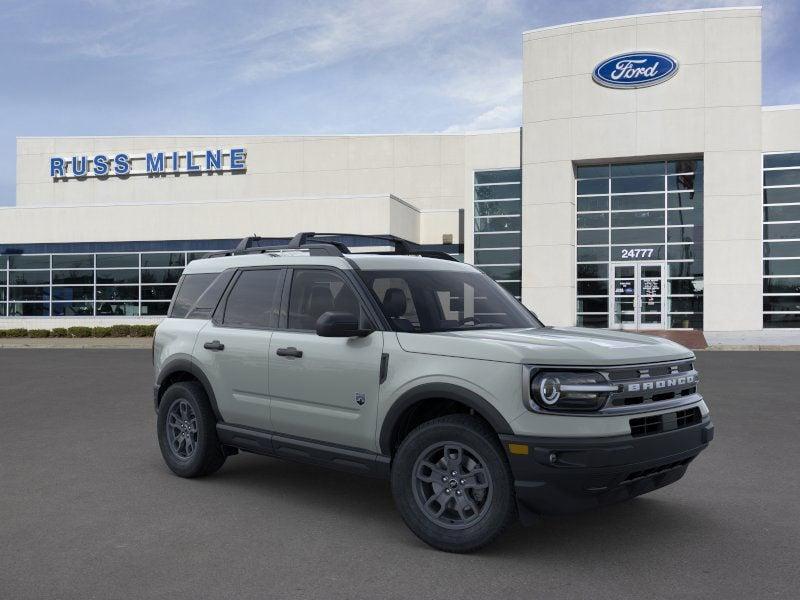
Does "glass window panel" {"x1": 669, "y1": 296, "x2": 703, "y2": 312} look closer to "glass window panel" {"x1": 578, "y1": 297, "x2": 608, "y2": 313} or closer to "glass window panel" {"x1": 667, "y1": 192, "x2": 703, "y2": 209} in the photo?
"glass window panel" {"x1": 578, "y1": 297, "x2": 608, "y2": 313}

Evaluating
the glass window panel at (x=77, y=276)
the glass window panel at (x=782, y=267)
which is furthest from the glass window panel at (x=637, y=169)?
the glass window panel at (x=77, y=276)

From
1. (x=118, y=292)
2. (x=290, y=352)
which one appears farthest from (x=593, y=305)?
(x=290, y=352)

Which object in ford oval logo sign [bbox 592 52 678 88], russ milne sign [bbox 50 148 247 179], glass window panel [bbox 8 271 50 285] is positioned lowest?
glass window panel [bbox 8 271 50 285]

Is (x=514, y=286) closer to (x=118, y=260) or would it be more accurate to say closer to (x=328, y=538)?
(x=118, y=260)

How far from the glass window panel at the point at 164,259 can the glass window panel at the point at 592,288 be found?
18.0 meters

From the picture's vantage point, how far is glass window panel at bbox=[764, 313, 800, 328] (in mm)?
30938

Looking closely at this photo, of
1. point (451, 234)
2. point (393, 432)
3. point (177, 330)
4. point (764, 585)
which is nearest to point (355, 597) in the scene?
point (393, 432)

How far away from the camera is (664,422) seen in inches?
196

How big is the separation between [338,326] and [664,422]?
2.19m

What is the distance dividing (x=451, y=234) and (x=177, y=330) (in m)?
31.7

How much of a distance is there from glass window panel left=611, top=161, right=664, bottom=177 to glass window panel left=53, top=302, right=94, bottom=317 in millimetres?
25063

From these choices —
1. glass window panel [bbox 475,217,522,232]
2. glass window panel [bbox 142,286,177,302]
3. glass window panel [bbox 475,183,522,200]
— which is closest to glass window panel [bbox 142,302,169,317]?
glass window panel [bbox 142,286,177,302]

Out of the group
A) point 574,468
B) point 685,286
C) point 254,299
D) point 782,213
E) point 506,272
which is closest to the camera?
point 574,468

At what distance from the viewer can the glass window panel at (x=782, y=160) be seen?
31.3 metres
